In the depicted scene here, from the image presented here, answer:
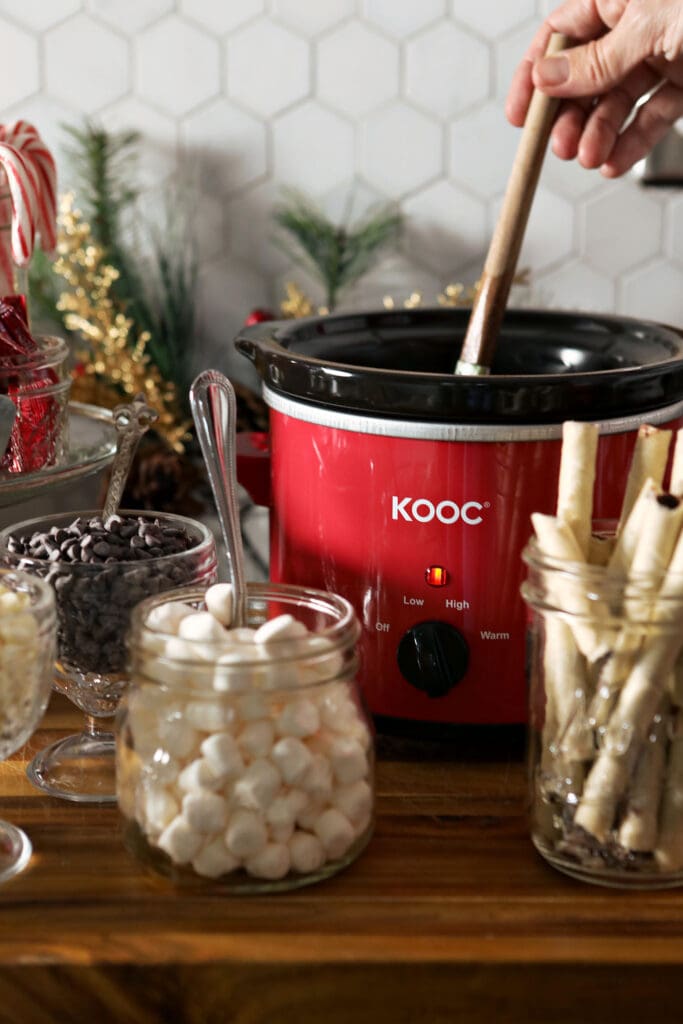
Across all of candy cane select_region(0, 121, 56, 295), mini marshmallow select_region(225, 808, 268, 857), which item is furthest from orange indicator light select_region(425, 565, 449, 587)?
candy cane select_region(0, 121, 56, 295)

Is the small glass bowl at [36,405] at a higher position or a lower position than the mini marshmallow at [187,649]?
higher

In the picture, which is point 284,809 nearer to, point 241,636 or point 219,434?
point 241,636

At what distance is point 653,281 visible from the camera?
154 centimetres

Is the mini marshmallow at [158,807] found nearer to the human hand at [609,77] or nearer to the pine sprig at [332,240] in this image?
the human hand at [609,77]

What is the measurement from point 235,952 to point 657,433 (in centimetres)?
35

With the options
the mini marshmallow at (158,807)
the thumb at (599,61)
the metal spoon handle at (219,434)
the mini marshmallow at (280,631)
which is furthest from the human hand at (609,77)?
the mini marshmallow at (158,807)

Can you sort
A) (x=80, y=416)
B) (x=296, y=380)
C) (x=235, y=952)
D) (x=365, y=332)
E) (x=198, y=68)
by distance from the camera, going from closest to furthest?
(x=235, y=952) < (x=296, y=380) < (x=365, y=332) < (x=80, y=416) < (x=198, y=68)

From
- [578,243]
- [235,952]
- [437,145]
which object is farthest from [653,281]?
[235,952]

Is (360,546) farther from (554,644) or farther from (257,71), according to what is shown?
(257,71)

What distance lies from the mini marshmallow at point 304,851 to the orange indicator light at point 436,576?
188 mm

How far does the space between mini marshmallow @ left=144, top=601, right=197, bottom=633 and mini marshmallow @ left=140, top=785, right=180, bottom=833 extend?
3.3 inches

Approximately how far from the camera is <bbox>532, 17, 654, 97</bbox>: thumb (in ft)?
2.96

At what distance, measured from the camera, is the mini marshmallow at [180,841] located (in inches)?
25.0

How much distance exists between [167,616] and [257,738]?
9 centimetres
